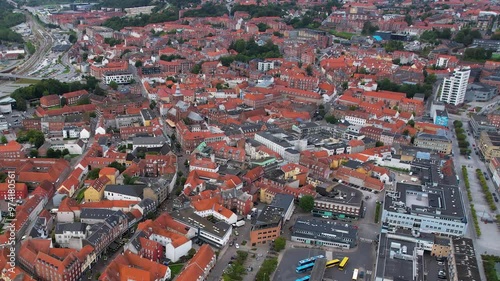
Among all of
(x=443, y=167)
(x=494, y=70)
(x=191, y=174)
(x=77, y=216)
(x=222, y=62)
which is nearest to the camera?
(x=77, y=216)

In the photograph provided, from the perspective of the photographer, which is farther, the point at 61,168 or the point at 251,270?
the point at 61,168

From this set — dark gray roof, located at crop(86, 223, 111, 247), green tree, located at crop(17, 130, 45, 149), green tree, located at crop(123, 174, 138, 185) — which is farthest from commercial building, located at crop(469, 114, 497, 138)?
green tree, located at crop(17, 130, 45, 149)

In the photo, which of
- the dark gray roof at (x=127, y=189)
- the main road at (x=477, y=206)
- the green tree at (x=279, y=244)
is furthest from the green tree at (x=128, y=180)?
the main road at (x=477, y=206)

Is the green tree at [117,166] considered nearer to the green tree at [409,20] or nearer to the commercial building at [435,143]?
the commercial building at [435,143]

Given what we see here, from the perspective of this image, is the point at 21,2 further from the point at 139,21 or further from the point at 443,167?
the point at 443,167

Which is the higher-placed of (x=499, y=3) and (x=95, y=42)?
(x=499, y=3)

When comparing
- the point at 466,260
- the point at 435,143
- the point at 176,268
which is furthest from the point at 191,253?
the point at 435,143

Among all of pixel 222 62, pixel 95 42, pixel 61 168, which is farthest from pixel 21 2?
pixel 61 168
